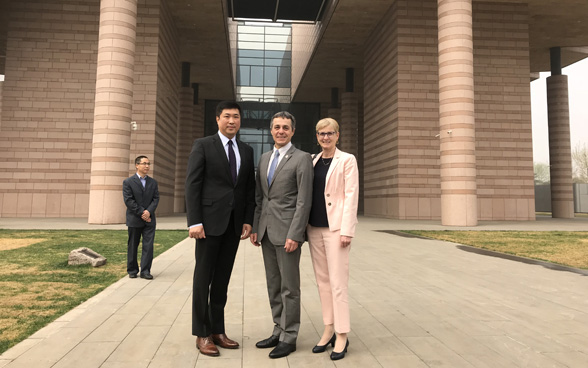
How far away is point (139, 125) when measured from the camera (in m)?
21.8

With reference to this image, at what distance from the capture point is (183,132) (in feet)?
120

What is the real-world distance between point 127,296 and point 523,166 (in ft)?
83.4

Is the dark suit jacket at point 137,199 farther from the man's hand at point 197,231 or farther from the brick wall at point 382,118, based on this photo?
the brick wall at point 382,118

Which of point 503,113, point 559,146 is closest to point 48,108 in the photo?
point 503,113

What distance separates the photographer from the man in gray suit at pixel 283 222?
358 centimetres

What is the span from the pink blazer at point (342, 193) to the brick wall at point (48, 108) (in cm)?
2260

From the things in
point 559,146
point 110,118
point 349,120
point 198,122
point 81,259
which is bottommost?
point 81,259

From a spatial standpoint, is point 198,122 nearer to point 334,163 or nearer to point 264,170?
point 264,170

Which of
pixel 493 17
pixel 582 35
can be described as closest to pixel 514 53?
pixel 493 17

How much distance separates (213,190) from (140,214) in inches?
134

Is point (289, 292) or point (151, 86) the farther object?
point (151, 86)

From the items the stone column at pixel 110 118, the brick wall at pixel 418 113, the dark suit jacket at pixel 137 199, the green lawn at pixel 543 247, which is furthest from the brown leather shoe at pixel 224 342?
the brick wall at pixel 418 113

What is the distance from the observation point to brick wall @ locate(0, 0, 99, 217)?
2252cm

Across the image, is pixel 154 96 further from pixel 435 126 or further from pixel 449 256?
pixel 449 256
